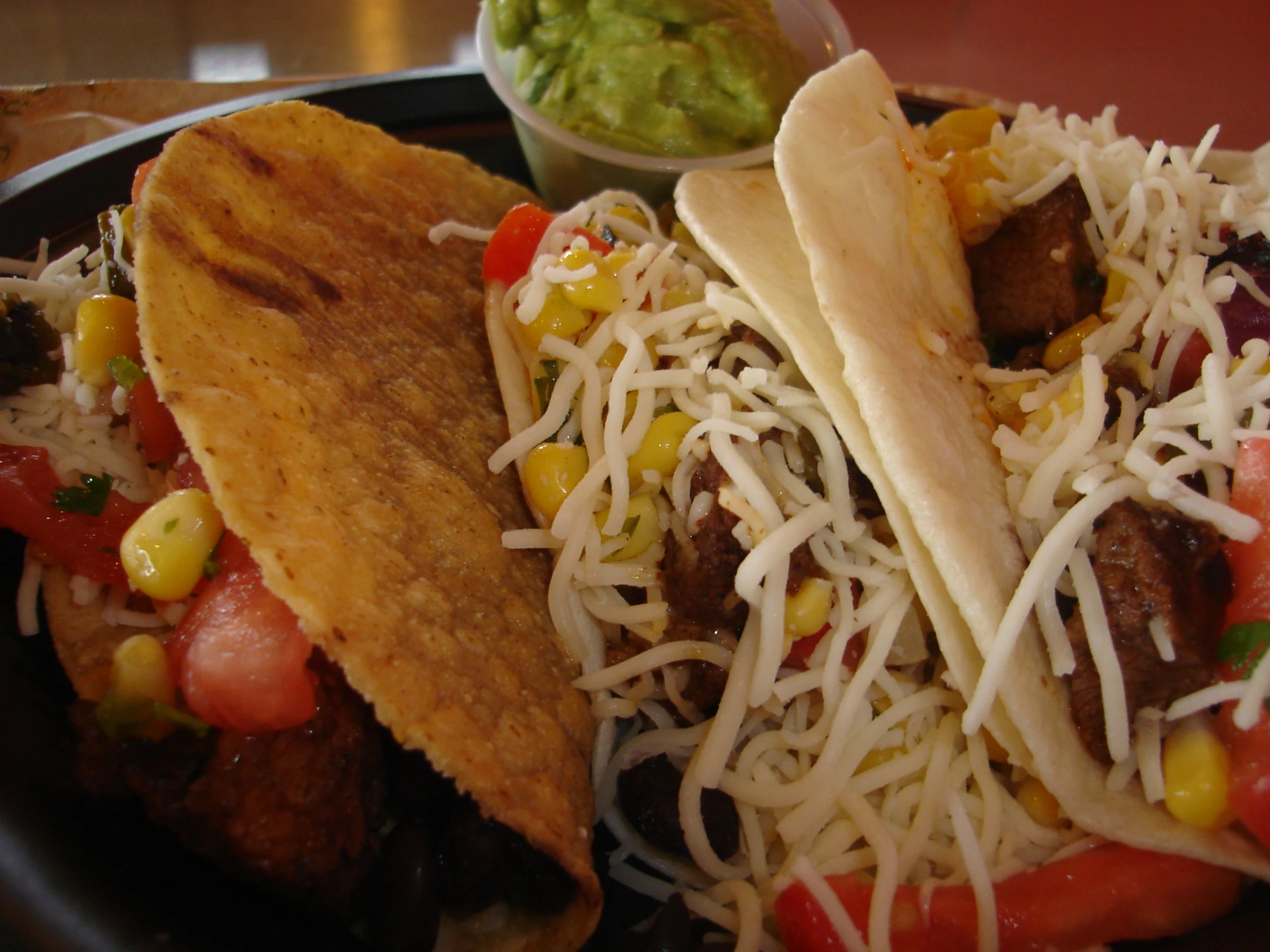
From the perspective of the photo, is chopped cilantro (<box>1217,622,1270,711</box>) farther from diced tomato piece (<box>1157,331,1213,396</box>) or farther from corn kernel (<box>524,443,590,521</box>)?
corn kernel (<box>524,443,590,521</box>)

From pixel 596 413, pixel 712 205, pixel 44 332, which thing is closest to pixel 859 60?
pixel 712 205

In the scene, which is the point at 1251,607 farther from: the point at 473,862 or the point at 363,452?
the point at 363,452

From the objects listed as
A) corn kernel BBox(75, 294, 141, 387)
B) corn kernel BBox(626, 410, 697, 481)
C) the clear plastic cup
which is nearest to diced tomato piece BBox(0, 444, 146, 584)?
corn kernel BBox(75, 294, 141, 387)

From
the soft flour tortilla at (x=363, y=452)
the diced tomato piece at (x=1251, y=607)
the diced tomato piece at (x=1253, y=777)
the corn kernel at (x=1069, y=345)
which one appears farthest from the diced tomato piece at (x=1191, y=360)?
the soft flour tortilla at (x=363, y=452)

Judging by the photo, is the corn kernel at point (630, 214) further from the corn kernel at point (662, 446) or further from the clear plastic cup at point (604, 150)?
the corn kernel at point (662, 446)

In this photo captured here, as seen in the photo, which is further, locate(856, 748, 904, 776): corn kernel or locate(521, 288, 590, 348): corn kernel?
locate(521, 288, 590, 348): corn kernel
